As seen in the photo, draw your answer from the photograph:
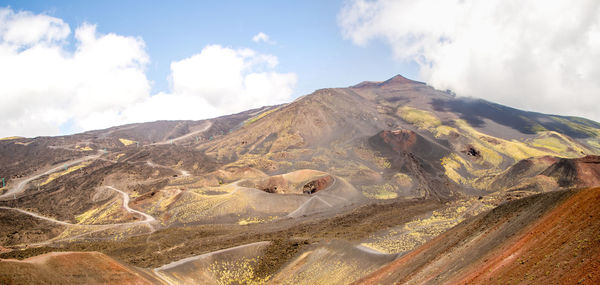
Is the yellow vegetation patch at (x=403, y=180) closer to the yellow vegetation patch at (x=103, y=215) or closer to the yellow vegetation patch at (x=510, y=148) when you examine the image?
the yellow vegetation patch at (x=510, y=148)

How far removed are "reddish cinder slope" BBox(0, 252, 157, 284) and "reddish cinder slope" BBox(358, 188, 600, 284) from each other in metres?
15.5

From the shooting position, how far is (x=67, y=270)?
17.7 meters

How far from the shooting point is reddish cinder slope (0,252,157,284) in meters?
15.4

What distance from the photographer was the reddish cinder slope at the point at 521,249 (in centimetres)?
1192

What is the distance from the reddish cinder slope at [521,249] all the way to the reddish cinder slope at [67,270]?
15.5m

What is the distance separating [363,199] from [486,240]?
4429cm

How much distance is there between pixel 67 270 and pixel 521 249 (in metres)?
22.9

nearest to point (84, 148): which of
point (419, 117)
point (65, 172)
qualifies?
point (65, 172)

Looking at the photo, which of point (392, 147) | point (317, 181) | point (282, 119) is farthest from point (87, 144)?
point (392, 147)

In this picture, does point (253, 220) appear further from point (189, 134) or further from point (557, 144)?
point (189, 134)

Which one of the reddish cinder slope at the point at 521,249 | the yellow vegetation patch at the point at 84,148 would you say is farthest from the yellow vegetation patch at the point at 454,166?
the yellow vegetation patch at the point at 84,148

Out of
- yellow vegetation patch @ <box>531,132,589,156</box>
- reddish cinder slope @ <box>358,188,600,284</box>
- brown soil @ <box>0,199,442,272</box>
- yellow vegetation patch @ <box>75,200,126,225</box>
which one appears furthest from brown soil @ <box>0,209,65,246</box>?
yellow vegetation patch @ <box>531,132,589,156</box>

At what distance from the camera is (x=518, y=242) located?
15.8 metres

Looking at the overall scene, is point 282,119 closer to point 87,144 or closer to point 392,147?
point 392,147
